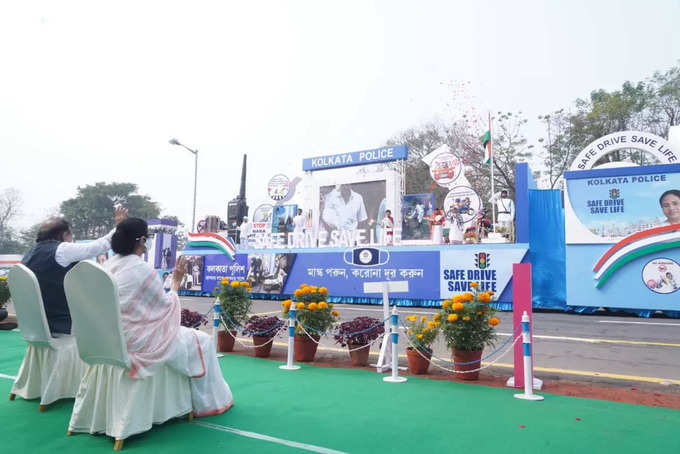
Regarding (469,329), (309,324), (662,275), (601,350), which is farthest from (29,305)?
(662,275)

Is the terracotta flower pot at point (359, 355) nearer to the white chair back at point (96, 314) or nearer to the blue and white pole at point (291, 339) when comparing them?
the blue and white pole at point (291, 339)

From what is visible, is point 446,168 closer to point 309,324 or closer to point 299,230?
point 299,230

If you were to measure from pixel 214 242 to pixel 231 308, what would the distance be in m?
13.2

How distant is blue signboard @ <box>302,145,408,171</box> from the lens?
61.5 ft

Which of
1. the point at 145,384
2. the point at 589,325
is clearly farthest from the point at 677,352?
the point at 145,384

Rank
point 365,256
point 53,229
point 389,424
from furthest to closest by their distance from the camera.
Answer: point 365,256 → point 53,229 → point 389,424

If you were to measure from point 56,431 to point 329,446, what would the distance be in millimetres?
2144

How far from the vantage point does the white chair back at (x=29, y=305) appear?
4180 mm

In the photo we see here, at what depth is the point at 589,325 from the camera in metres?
10.6

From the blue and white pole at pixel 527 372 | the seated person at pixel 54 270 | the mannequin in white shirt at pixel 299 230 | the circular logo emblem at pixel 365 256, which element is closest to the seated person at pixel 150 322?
the seated person at pixel 54 270

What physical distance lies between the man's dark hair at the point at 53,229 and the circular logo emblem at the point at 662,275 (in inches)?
540

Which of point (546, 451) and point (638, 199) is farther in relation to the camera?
point (638, 199)

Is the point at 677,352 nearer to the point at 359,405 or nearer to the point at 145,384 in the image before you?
the point at 359,405

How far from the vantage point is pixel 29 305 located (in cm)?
430
